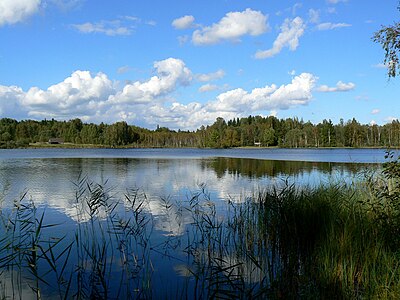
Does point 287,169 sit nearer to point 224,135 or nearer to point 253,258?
point 253,258

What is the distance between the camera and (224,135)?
16350 cm

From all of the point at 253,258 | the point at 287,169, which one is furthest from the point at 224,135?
the point at 253,258

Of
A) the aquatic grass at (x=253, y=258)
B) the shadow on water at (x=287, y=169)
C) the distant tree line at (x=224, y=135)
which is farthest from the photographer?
the distant tree line at (x=224, y=135)

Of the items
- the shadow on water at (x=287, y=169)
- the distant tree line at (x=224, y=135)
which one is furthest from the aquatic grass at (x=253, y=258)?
the distant tree line at (x=224, y=135)

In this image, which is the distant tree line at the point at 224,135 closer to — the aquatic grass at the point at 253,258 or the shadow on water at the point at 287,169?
the shadow on water at the point at 287,169

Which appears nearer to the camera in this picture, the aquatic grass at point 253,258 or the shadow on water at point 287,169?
the aquatic grass at point 253,258

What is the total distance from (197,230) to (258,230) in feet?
7.01

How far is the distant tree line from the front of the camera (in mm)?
139500

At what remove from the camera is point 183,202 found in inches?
658

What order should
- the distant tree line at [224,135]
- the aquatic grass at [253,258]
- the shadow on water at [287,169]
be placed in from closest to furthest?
the aquatic grass at [253,258], the shadow on water at [287,169], the distant tree line at [224,135]

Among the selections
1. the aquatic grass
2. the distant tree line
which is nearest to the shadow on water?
the aquatic grass

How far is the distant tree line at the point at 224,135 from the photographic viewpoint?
5492 inches

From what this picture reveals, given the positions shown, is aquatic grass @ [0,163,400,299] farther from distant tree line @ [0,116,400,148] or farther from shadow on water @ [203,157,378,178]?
distant tree line @ [0,116,400,148]

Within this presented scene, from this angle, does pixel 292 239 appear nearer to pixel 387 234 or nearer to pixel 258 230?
pixel 258 230
